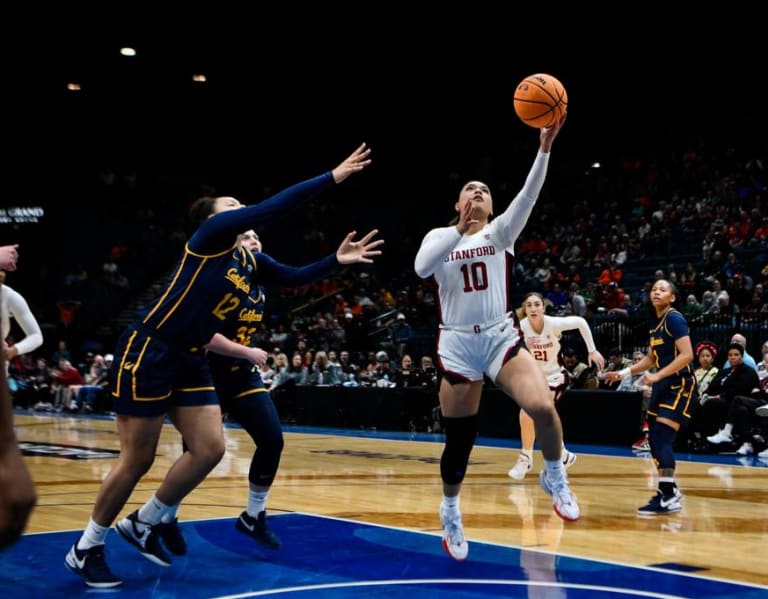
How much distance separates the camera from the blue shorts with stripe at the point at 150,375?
4891mm

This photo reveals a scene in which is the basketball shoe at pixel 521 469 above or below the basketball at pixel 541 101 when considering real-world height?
below

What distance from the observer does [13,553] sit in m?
5.64

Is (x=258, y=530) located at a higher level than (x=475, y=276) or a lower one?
lower

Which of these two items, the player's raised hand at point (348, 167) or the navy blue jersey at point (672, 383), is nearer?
the player's raised hand at point (348, 167)

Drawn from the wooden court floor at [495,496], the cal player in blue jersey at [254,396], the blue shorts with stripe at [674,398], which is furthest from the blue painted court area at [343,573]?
the blue shorts with stripe at [674,398]

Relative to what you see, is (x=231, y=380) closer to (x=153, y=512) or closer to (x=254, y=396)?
(x=254, y=396)

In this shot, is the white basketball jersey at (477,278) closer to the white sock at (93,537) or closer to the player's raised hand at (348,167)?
the player's raised hand at (348,167)

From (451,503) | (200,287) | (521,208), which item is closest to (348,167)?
(200,287)

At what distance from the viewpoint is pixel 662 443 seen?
737 centimetres

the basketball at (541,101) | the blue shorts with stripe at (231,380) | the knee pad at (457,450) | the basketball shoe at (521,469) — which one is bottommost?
the basketball shoe at (521,469)

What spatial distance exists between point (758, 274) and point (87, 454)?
38.4 feet

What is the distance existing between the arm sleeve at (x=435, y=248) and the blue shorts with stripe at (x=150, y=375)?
132 cm

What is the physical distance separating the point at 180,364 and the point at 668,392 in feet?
13.0

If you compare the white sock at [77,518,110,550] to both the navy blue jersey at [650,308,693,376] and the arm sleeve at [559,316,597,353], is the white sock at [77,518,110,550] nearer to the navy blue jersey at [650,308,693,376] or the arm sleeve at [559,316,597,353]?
the navy blue jersey at [650,308,693,376]
